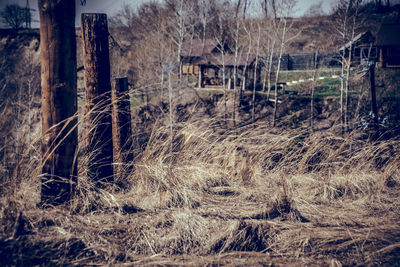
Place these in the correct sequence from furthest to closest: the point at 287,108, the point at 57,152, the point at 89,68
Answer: the point at 287,108 < the point at 89,68 < the point at 57,152

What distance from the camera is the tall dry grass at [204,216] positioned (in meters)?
2.25

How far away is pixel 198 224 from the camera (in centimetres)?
259

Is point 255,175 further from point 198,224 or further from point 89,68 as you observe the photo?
point 89,68

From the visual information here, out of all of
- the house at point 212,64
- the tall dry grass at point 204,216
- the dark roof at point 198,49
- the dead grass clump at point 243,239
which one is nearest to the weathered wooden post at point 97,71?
the tall dry grass at point 204,216

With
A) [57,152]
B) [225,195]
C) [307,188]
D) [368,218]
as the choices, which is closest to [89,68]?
[57,152]

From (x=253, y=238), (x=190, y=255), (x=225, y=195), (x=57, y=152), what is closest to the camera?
(x=190, y=255)

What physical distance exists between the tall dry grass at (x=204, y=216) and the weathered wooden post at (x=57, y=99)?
14 centimetres

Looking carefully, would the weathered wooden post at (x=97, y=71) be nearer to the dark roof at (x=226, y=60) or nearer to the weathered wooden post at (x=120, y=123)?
the weathered wooden post at (x=120, y=123)

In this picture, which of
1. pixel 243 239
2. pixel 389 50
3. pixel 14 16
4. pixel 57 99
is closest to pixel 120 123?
pixel 57 99

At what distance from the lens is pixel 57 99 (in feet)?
9.57

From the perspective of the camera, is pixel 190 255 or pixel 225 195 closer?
pixel 190 255

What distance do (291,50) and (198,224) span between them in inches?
1932

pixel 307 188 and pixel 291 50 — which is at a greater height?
pixel 291 50

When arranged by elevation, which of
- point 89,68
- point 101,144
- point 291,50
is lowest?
point 101,144
